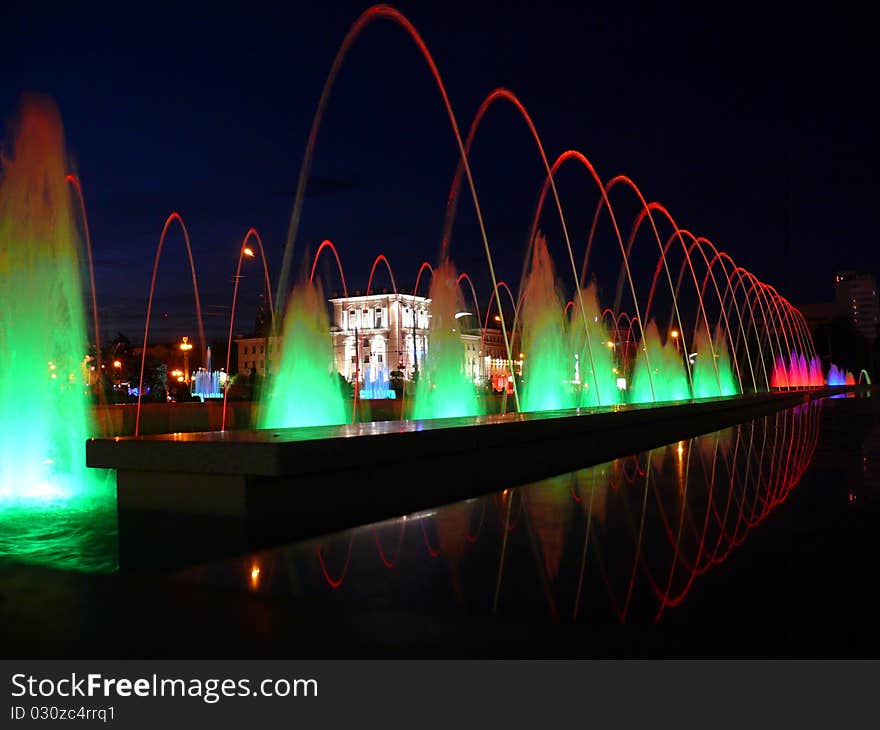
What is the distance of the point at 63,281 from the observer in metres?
10.4

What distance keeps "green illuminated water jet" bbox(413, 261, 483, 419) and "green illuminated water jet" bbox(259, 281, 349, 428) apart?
183 centimetres

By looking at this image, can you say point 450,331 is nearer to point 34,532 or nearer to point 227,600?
point 34,532

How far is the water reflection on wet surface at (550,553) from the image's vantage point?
3758 millimetres

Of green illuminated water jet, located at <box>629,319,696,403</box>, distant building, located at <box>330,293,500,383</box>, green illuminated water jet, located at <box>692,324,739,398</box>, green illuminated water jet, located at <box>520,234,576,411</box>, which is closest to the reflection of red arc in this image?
green illuminated water jet, located at <box>520,234,576,411</box>

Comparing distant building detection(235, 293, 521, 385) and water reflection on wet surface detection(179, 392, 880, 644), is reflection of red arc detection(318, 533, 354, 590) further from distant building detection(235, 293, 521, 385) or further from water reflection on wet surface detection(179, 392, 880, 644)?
distant building detection(235, 293, 521, 385)

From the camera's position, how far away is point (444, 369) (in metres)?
16.3

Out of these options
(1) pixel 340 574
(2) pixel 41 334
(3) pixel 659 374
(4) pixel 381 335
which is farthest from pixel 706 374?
(4) pixel 381 335

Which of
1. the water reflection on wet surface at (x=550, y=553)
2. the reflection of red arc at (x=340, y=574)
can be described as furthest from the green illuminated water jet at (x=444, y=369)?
the reflection of red arc at (x=340, y=574)

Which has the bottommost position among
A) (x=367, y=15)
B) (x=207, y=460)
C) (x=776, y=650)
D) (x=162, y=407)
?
(x=776, y=650)

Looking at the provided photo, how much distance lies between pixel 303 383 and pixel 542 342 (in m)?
6.16

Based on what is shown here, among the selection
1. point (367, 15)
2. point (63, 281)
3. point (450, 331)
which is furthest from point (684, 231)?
point (63, 281)

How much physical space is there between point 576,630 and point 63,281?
30.1 ft

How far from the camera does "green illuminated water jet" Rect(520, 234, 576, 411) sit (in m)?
19.0
